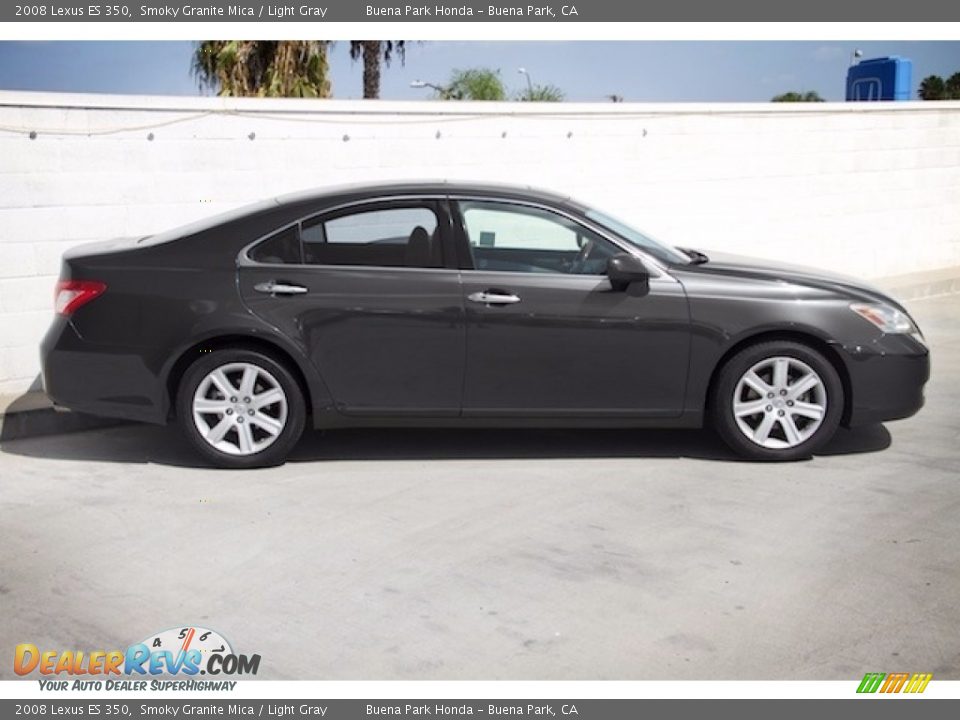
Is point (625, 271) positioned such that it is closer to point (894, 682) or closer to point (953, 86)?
point (894, 682)

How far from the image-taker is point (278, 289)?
633 cm

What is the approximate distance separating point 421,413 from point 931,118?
9614 mm

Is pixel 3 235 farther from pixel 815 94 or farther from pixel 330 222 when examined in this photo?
pixel 815 94

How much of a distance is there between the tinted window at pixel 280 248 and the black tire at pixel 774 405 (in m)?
2.37

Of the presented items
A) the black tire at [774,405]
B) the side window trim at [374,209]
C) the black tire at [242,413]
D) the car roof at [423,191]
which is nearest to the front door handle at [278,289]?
the side window trim at [374,209]

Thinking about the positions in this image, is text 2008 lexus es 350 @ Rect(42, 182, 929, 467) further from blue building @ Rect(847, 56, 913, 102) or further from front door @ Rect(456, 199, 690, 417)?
blue building @ Rect(847, 56, 913, 102)

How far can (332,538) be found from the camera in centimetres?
533

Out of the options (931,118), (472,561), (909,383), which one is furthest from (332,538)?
(931,118)

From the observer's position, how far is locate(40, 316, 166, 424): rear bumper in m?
6.36

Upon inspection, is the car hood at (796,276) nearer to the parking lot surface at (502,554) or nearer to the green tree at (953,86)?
the parking lot surface at (502,554)
